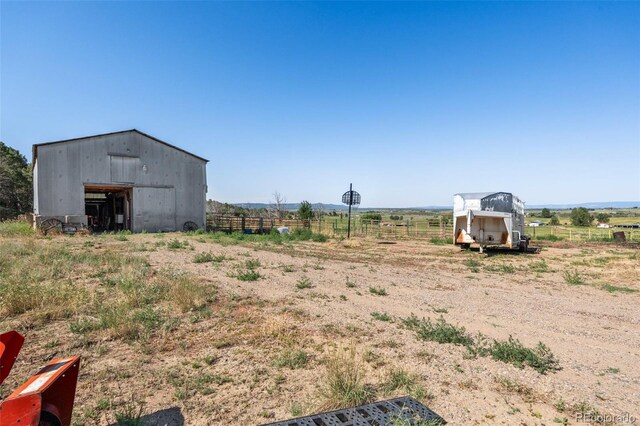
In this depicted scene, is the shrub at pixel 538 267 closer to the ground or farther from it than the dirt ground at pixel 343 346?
closer to the ground

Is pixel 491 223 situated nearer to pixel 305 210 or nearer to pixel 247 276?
pixel 247 276

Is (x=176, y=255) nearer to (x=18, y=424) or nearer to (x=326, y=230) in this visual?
(x=18, y=424)

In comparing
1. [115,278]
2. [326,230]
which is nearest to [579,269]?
[115,278]

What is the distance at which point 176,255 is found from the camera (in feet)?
44.3

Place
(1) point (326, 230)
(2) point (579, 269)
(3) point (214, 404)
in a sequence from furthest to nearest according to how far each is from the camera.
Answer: (1) point (326, 230) < (2) point (579, 269) < (3) point (214, 404)

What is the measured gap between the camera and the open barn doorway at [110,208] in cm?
2561

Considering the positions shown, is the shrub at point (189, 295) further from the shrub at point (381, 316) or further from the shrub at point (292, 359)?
the shrub at point (381, 316)

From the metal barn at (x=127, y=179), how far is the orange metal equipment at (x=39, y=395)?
23305 mm

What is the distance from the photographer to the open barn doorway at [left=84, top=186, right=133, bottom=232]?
25609 millimetres

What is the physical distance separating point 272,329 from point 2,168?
41943 mm

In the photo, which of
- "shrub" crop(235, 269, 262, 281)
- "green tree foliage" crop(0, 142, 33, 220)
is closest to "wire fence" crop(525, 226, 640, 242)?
"shrub" crop(235, 269, 262, 281)
